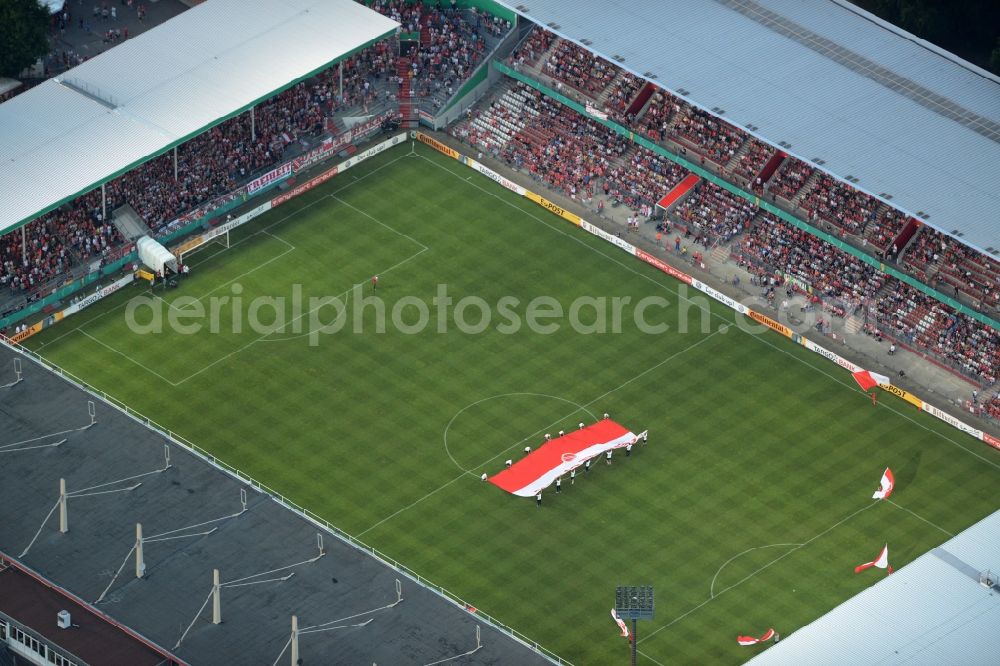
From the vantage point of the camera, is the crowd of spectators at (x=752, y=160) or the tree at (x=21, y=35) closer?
the crowd of spectators at (x=752, y=160)

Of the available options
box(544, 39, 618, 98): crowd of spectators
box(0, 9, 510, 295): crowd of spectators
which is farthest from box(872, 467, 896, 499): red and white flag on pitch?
box(0, 9, 510, 295): crowd of spectators

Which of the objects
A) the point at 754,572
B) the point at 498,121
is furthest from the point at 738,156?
the point at 754,572

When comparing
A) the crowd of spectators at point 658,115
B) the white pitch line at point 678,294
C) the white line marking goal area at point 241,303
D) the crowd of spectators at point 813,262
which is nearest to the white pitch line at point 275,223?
the white line marking goal area at point 241,303

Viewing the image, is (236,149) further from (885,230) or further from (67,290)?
(885,230)

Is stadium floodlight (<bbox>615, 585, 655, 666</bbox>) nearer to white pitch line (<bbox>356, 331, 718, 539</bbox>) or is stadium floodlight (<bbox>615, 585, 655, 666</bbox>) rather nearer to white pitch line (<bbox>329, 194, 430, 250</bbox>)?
white pitch line (<bbox>356, 331, 718, 539</bbox>)

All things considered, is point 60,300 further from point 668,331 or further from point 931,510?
point 931,510

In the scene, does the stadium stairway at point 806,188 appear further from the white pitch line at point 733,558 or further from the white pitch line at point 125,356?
the white pitch line at point 125,356

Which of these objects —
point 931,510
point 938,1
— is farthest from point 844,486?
point 938,1
